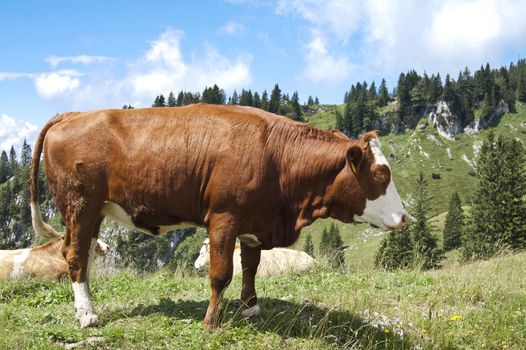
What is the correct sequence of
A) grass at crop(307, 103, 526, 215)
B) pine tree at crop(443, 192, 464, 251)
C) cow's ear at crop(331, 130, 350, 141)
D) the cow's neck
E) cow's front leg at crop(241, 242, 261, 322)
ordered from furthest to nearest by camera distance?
grass at crop(307, 103, 526, 215) → pine tree at crop(443, 192, 464, 251) → cow's front leg at crop(241, 242, 261, 322) → cow's ear at crop(331, 130, 350, 141) → the cow's neck

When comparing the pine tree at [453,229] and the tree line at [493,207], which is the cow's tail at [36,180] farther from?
the pine tree at [453,229]

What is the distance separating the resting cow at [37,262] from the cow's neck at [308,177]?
25.5 ft

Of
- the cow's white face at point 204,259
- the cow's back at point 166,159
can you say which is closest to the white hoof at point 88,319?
the cow's back at point 166,159

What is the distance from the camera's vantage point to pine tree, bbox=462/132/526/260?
60.1 m

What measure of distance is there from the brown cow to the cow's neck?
12mm

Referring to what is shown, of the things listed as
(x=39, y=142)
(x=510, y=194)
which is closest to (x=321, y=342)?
(x=39, y=142)

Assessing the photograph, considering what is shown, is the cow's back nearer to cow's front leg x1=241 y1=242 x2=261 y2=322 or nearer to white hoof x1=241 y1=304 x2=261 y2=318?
cow's front leg x1=241 y1=242 x2=261 y2=322

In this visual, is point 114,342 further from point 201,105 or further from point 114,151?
point 201,105

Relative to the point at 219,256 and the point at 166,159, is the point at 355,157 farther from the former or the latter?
the point at 166,159

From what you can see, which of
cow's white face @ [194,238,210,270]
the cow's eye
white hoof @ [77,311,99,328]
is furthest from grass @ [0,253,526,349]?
cow's white face @ [194,238,210,270]

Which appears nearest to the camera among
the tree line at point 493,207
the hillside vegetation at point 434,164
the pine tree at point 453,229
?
the tree line at point 493,207

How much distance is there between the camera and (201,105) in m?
6.21

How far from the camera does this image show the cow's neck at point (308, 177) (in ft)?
18.9

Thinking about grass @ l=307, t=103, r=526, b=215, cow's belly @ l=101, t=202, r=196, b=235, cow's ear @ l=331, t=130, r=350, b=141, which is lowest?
cow's belly @ l=101, t=202, r=196, b=235
